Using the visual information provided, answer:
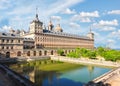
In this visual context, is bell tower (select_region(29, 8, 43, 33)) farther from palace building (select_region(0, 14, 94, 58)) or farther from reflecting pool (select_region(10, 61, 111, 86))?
reflecting pool (select_region(10, 61, 111, 86))

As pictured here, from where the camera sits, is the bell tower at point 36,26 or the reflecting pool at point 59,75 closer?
the reflecting pool at point 59,75

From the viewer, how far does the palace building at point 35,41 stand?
226 ft

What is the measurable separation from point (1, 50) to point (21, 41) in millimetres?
10151

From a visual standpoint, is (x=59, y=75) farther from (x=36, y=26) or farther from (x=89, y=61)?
(x=36, y=26)

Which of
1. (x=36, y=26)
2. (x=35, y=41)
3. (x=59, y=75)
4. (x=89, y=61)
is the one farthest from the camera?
(x=36, y=26)

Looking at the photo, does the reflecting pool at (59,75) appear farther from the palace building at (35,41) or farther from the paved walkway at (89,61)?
the palace building at (35,41)

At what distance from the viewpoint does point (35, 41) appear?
3329 inches

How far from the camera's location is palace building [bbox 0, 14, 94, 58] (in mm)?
68963

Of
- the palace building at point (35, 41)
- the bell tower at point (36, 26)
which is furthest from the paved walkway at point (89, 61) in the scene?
the bell tower at point (36, 26)

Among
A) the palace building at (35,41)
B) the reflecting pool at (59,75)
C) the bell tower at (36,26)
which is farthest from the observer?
the bell tower at (36,26)

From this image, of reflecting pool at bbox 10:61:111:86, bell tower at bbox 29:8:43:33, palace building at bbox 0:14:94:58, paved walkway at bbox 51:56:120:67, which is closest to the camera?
reflecting pool at bbox 10:61:111:86

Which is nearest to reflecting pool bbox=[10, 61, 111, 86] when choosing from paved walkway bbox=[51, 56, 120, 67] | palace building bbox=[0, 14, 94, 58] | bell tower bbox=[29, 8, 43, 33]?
paved walkway bbox=[51, 56, 120, 67]

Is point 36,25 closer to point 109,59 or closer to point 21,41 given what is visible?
point 21,41

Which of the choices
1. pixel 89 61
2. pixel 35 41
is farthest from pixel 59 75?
pixel 35 41
